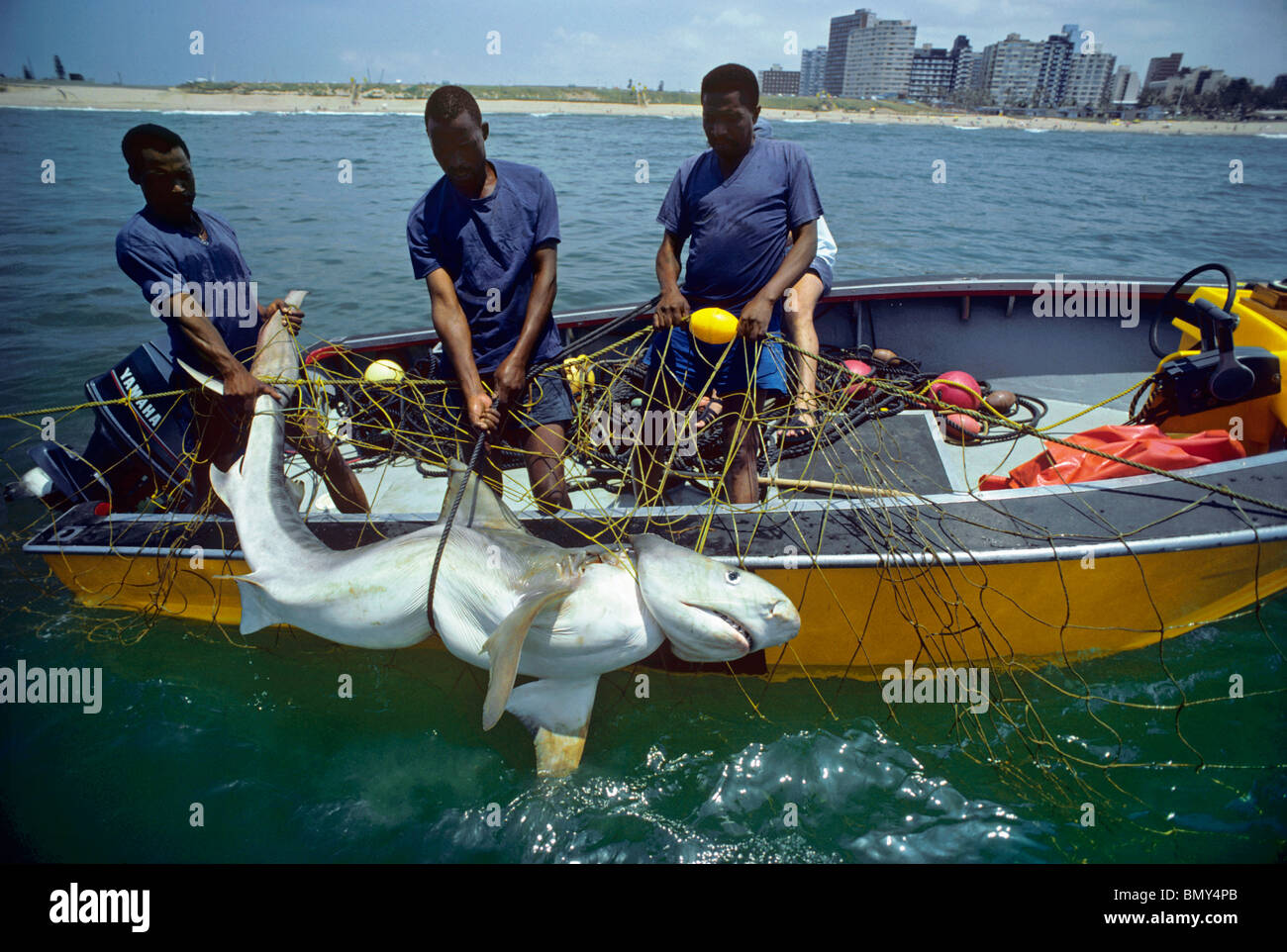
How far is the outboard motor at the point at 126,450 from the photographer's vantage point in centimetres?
422

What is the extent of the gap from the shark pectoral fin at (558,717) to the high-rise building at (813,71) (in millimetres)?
198073

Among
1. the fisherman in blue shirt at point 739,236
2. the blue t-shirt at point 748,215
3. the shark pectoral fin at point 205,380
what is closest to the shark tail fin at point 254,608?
the shark pectoral fin at point 205,380

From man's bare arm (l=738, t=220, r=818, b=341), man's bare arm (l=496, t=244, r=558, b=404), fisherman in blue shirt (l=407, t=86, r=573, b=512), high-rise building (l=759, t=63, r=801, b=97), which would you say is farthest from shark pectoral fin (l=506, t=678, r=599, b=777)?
high-rise building (l=759, t=63, r=801, b=97)

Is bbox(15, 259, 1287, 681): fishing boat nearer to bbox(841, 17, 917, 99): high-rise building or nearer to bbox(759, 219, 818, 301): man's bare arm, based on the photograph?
bbox(759, 219, 818, 301): man's bare arm

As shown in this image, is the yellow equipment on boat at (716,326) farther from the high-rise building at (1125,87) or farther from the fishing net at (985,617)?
the high-rise building at (1125,87)

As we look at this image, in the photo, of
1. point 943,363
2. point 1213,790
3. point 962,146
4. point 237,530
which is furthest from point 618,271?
point 962,146

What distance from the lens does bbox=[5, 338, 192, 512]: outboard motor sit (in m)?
4.22

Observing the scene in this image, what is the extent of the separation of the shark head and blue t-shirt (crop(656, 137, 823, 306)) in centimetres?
181

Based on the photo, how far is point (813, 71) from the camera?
17562 cm

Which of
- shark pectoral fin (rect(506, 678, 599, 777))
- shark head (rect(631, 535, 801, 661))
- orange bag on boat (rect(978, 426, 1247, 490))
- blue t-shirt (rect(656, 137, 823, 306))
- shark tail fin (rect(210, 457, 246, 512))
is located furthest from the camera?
blue t-shirt (rect(656, 137, 823, 306))

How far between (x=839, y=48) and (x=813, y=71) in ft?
42.0

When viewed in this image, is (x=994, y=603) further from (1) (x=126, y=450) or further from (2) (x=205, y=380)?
(1) (x=126, y=450)

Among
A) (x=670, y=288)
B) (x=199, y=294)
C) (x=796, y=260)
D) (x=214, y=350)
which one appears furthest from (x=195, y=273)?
(x=796, y=260)
